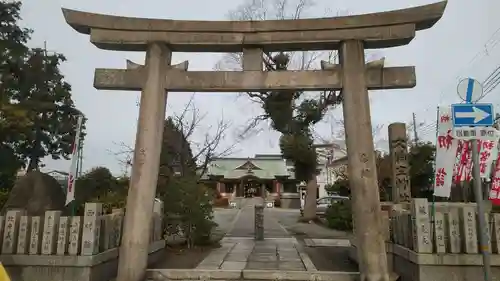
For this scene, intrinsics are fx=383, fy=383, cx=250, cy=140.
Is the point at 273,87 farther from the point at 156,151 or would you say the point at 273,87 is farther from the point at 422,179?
the point at 422,179

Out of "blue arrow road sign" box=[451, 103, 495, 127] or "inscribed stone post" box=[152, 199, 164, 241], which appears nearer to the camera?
"blue arrow road sign" box=[451, 103, 495, 127]

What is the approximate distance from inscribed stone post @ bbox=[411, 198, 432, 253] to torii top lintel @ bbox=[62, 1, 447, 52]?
11.0 ft

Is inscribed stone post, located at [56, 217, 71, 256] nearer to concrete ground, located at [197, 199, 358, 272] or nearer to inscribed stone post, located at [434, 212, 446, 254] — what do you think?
concrete ground, located at [197, 199, 358, 272]

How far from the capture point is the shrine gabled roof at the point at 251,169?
152 ft

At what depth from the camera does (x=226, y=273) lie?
7.67 m

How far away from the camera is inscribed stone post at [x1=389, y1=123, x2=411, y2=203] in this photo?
1252 centimetres

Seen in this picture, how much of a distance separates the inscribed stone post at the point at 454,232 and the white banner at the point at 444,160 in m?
0.47

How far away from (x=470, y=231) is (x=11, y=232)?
824 centimetres

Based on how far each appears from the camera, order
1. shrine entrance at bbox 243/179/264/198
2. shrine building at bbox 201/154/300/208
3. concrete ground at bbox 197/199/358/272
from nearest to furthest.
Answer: concrete ground at bbox 197/199/358/272 → shrine building at bbox 201/154/300/208 → shrine entrance at bbox 243/179/264/198

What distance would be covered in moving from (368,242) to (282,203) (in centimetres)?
3544

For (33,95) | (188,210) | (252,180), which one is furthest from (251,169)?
(188,210)

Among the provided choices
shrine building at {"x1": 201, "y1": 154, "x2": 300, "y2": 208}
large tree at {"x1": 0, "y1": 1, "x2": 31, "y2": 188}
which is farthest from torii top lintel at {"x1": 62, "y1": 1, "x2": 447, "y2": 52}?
shrine building at {"x1": 201, "y1": 154, "x2": 300, "y2": 208}

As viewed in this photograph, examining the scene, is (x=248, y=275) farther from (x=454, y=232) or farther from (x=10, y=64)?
(x=10, y=64)

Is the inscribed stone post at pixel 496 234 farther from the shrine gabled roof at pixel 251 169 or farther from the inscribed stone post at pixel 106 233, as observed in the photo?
the shrine gabled roof at pixel 251 169
